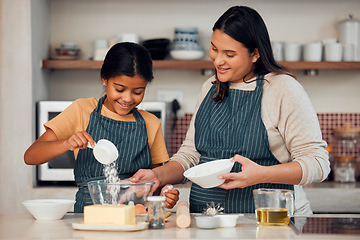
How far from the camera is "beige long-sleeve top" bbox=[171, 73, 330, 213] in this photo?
1.62 meters

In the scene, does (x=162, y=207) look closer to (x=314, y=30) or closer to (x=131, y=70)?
(x=131, y=70)

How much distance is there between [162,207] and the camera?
4.53 ft

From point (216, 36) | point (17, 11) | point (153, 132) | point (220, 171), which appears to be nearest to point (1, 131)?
point (17, 11)

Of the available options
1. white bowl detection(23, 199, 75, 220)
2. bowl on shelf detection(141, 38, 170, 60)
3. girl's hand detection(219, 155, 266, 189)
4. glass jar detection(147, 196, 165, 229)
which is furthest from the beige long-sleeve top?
bowl on shelf detection(141, 38, 170, 60)

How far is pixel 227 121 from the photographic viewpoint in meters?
1.83

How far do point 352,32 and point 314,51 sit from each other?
11.5 inches

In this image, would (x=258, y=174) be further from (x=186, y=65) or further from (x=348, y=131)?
(x=348, y=131)

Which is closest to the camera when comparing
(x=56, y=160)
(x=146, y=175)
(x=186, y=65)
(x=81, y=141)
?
(x=81, y=141)

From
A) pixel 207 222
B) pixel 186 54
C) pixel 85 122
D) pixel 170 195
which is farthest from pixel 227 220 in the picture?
pixel 186 54

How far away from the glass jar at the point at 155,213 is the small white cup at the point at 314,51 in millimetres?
2011

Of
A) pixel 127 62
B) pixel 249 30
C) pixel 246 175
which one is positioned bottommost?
pixel 246 175

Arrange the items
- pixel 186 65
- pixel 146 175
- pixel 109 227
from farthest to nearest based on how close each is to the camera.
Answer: pixel 186 65, pixel 146 175, pixel 109 227

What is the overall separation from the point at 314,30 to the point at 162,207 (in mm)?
2275

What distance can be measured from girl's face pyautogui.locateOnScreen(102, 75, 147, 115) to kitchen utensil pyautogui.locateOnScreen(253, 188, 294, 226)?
589 millimetres
